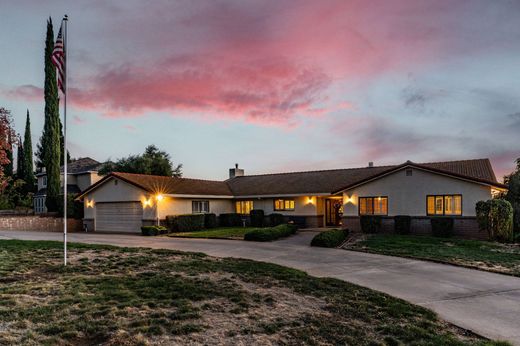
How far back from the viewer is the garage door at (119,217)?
83.8 feet

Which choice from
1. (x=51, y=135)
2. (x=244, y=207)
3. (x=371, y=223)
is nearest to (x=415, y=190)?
(x=371, y=223)

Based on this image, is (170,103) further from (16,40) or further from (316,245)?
(316,245)

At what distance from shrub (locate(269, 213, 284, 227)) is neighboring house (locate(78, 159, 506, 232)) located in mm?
967

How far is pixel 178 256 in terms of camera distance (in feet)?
41.7

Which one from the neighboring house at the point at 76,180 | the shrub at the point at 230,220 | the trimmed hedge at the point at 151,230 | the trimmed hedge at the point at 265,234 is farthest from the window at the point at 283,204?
the neighboring house at the point at 76,180

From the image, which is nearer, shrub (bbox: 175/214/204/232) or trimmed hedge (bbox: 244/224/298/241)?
trimmed hedge (bbox: 244/224/298/241)

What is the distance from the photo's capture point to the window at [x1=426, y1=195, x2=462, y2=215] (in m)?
20.1

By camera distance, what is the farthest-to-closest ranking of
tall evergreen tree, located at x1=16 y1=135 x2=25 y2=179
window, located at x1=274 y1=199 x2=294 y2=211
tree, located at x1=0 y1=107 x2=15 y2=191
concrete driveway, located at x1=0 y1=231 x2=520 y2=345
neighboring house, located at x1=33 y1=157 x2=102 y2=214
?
tall evergreen tree, located at x1=16 y1=135 x2=25 y2=179 → neighboring house, located at x1=33 y1=157 x2=102 y2=214 → window, located at x1=274 y1=199 x2=294 y2=211 → tree, located at x1=0 y1=107 x2=15 y2=191 → concrete driveway, located at x1=0 y1=231 x2=520 y2=345

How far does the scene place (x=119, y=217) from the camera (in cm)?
2634

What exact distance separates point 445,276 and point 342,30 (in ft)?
35.6

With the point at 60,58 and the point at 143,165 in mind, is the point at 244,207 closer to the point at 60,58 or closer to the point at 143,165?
the point at 143,165

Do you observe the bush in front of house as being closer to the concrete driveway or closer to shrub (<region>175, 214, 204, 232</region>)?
the concrete driveway

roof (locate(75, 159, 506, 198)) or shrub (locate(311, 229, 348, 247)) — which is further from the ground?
roof (locate(75, 159, 506, 198))

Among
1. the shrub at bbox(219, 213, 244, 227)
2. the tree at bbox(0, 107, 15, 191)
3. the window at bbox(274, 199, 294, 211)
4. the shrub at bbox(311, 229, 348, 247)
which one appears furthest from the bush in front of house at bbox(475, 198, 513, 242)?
the tree at bbox(0, 107, 15, 191)
